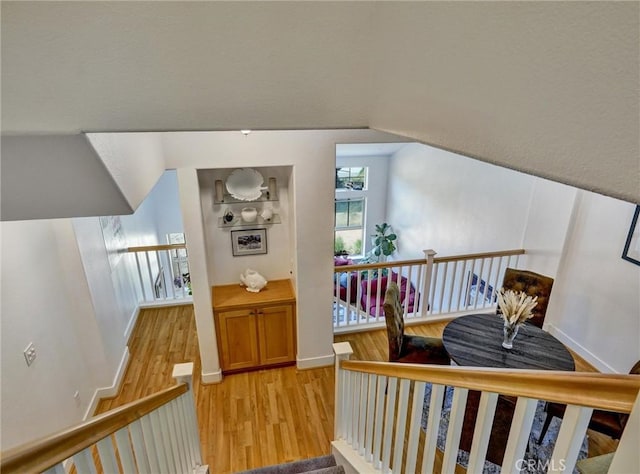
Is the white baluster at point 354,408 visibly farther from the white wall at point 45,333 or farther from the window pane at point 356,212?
the window pane at point 356,212

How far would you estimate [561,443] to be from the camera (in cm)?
77

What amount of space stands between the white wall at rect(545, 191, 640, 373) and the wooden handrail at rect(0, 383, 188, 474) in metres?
3.90

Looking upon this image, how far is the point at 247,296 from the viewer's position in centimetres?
349

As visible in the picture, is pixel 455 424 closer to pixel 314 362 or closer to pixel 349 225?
pixel 314 362

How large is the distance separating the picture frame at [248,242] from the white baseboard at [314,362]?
47.4 inches

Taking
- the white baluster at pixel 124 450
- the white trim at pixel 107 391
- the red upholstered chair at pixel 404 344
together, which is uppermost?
the white baluster at pixel 124 450

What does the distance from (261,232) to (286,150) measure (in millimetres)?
984

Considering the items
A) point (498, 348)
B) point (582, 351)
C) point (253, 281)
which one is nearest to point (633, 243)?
point (582, 351)

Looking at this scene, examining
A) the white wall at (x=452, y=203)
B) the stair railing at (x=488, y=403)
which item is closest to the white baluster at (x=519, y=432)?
the stair railing at (x=488, y=403)

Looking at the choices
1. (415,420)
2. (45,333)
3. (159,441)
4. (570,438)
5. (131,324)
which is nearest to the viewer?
(570,438)

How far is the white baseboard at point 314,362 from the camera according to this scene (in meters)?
3.67

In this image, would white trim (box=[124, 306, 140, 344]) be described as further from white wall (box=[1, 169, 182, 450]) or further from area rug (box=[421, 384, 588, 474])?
area rug (box=[421, 384, 588, 474])

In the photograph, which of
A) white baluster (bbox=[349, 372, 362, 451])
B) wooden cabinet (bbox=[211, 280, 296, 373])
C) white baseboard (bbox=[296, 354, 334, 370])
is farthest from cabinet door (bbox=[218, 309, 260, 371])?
white baluster (bbox=[349, 372, 362, 451])

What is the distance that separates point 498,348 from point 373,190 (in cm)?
591
